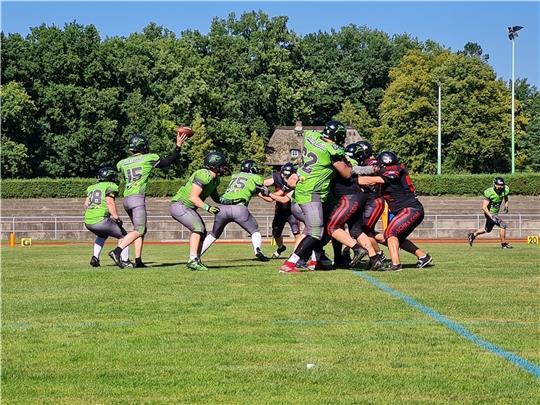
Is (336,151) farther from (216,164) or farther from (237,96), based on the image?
(237,96)

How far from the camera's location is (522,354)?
7.02 meters

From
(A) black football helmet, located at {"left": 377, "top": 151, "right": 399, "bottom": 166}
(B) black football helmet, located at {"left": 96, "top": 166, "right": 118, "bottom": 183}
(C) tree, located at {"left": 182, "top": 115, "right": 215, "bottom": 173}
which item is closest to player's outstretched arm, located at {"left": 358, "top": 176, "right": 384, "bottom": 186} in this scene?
(A) black football helmet, located at {"left": 377, "top": 151, "right": 399, "bottom": 166}

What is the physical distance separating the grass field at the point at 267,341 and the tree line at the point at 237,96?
60911 millimetres

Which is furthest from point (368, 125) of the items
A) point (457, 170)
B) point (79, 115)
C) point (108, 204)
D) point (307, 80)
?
point (108, 204)

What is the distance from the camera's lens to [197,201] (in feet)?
52.6

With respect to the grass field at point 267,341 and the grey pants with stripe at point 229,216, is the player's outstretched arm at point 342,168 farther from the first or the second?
the grey pants with stripe at point 229,216

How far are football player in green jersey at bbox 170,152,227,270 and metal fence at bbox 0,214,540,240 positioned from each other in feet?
73.2

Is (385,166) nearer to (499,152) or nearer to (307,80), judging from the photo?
(499,152)

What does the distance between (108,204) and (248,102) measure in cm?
8779

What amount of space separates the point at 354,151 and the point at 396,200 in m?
1.10

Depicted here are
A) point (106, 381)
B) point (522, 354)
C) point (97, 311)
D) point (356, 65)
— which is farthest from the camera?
point (356, 65)

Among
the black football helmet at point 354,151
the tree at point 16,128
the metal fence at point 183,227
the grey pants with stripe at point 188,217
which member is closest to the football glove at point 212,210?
the grey pants with stripe at point 188,217

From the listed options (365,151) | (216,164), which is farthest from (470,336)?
(216,164)

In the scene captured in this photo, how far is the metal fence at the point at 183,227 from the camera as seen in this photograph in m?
38.9
